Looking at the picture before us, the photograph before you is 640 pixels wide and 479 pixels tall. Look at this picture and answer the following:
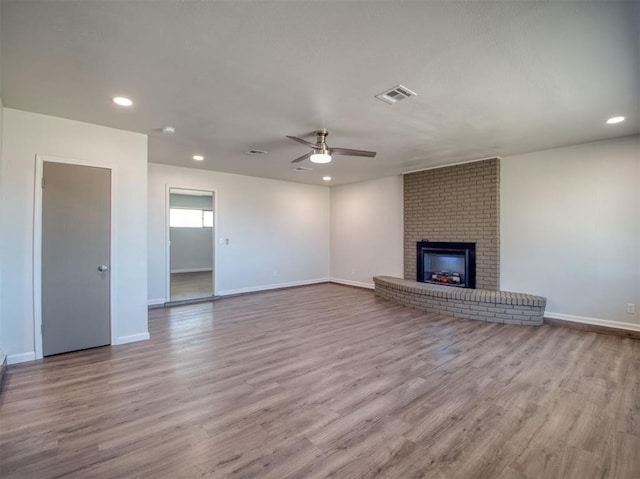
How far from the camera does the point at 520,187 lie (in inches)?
197

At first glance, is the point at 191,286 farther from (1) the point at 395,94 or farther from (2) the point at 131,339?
(1) the point at 395,94

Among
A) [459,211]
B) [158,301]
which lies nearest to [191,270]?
[158,301]

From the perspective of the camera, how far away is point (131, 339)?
385 cm

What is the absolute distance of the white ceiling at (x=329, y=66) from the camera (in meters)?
1.81

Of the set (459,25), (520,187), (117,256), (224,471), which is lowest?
(224,471)

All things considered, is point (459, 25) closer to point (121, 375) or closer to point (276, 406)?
point (276, 406)

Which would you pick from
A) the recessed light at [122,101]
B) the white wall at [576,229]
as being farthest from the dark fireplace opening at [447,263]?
the recessed light at [122,101]

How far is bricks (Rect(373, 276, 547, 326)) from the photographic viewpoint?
4.54 meters

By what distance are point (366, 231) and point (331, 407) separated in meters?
5.49

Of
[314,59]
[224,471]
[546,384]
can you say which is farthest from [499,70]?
[224,471]

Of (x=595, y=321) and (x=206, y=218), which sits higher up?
(x=206, y=218)

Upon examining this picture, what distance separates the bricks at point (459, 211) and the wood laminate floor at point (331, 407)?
5.35ft

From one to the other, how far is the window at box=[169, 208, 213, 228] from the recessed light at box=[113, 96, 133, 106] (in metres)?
7.81

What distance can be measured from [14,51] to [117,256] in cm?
226
